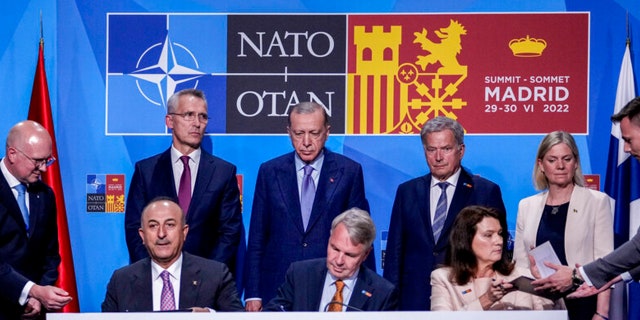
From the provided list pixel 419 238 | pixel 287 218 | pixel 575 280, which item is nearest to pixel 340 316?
pixel 575 280

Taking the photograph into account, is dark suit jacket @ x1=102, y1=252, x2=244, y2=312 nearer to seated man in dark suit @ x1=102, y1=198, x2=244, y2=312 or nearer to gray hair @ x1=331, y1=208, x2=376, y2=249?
seated man in dark suit @ x1=102, y1=198, x2=244, y2=312

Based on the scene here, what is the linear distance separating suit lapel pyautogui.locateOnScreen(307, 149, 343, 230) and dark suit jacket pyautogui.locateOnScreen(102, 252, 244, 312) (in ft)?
3.11

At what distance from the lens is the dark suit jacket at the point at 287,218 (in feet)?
16.4

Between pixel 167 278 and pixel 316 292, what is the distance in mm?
658

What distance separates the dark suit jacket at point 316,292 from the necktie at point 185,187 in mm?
1292

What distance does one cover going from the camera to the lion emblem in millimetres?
5934

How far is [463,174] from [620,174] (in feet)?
4.06

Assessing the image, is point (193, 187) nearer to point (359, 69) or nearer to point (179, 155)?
point (179, 155)

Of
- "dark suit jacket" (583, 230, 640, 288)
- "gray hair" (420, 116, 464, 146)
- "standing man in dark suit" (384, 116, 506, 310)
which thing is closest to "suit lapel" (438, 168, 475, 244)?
"standing man in dark suit" (384, 116, 506, 310)

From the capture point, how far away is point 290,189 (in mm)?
5082

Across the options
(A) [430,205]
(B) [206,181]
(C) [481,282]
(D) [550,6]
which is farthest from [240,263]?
(D) [550,6]

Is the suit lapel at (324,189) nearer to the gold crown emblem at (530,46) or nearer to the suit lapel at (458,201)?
the suit lapel at (458,201)

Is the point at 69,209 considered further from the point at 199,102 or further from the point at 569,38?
the point at 569,38

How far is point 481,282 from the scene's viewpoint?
164 inches
